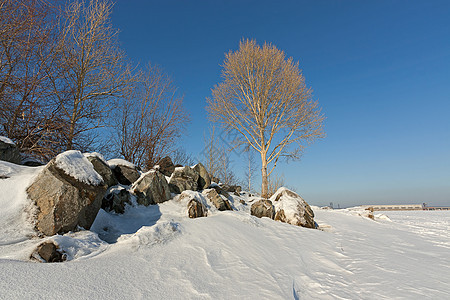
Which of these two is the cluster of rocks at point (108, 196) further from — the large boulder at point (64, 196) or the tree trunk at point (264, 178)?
the tree trunk at point (264, 178)

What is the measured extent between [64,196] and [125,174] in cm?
246

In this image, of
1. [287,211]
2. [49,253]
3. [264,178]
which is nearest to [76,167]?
[49,253]

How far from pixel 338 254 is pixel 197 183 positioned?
3.82 meters

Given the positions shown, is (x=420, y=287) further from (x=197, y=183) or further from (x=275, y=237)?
(x=197, y=183)

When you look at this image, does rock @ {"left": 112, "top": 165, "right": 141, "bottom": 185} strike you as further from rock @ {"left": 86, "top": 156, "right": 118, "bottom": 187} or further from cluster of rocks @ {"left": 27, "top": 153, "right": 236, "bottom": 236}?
rock @ {"left": 86, "top": 156, "right": 118, "bottom": 187}

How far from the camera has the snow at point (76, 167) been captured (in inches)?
108

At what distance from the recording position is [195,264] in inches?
91.3

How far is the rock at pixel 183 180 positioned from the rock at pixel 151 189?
1.67 feet

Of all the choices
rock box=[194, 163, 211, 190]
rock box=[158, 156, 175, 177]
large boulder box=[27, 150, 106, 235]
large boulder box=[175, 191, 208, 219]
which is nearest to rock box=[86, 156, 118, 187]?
large boulder box=[27, 150, 106, 235]

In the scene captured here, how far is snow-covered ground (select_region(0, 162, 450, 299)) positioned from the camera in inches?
64.7

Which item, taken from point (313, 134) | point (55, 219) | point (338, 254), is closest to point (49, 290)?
point (55, 219)

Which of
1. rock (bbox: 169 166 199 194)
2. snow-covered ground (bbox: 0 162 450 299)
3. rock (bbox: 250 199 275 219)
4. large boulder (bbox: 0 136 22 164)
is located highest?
large boulder (bbox: 0 136 22 164)

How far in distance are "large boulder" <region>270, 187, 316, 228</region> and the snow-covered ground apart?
135cm

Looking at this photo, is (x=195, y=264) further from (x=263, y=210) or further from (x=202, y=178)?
(x=202, y=178)
